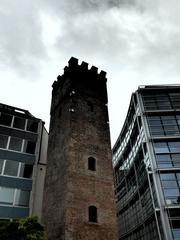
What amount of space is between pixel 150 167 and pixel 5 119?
14.2m

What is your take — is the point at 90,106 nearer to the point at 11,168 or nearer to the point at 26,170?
the point at 26,170

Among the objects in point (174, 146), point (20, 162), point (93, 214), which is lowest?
point (93, 214)

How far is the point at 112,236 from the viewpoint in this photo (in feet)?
53.2

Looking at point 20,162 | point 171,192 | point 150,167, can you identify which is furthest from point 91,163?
point 171,192

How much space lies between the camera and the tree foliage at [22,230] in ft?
38.0

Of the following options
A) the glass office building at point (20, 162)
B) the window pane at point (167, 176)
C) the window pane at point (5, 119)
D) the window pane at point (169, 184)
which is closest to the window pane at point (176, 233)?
the window pane at point (169, 184)

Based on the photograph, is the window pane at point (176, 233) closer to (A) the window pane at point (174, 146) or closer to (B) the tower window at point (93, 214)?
(A) the window pane at point (174, 146)

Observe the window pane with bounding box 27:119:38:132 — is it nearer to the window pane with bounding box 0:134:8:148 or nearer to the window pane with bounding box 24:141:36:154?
the window pane with bounding box 24:141:36:154

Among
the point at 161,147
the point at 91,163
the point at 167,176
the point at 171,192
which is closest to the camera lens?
the point at 91,163

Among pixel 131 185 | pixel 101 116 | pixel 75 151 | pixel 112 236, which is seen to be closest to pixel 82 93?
pixel 101 116

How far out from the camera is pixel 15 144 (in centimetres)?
2145

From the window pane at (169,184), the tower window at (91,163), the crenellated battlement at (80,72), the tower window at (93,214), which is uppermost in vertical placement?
the crenellated battlement at (80,72)

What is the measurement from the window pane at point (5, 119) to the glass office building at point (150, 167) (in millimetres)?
13634

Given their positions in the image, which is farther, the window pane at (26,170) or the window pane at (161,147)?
the window pane at (161,147)
